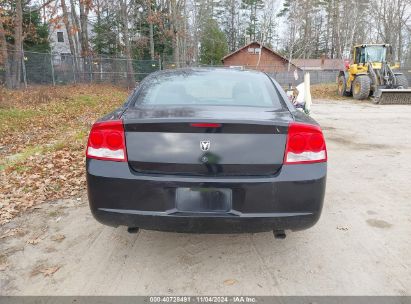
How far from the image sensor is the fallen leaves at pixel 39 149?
182 inches

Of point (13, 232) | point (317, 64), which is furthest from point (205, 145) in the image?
point (317, 64)

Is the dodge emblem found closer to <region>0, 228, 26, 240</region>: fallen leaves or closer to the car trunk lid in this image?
the car trunk lid

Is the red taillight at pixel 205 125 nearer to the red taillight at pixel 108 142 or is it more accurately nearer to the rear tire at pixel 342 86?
the red taillight at pixel 108 142

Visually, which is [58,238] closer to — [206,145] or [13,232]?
[13,232]

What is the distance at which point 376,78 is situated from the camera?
18.7 meters

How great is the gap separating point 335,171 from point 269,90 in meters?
2.67

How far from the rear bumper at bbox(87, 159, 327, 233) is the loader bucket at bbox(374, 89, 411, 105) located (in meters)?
16.6

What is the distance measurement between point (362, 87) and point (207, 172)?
1827cm

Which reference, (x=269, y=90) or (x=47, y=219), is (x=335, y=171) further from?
(x=47, y=219)

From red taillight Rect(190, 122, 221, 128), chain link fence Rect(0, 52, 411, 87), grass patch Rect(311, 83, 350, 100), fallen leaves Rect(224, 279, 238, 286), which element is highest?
chain link fence Rect(0, 52, 411, 87)

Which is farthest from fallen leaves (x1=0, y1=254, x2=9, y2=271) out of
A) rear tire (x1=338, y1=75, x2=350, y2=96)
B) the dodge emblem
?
rear tire (x1=338, y1=75, x2=350, y2=96)

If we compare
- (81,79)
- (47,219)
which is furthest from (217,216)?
(81,79)

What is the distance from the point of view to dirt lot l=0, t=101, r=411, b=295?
2680 mm

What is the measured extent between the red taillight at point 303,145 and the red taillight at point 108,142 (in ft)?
3.85
